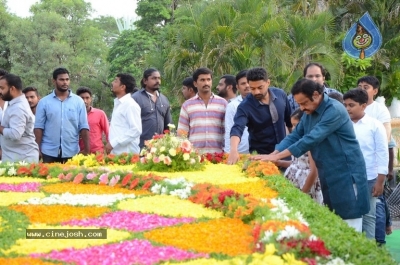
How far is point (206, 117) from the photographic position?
7.54 m

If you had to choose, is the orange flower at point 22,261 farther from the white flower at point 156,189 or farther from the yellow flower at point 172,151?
the yellow flower at point 172,151

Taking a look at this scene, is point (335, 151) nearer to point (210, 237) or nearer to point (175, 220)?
point (175, 220)

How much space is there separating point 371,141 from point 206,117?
2.15 m

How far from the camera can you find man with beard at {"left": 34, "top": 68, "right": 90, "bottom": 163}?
7746mm

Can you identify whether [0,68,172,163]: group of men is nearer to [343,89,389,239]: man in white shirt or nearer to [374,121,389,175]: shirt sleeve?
[343,89,389,239]: man in white shirt

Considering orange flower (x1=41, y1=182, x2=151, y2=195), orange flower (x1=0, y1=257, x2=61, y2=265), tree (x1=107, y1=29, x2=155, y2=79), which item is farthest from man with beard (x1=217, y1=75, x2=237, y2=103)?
tree (x1=107, y1=29, x2=155, y2=79)

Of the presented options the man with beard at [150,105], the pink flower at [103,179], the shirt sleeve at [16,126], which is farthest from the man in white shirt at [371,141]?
the shirt sleeve at [16,126]

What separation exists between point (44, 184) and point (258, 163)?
6.53 feet

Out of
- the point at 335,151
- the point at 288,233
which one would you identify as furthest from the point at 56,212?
the point at 335,151

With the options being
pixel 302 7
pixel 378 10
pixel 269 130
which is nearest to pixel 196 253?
pixel 269 130

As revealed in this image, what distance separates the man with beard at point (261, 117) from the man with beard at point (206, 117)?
0.98m

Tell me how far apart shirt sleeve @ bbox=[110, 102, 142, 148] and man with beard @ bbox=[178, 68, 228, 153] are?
1.75 ft

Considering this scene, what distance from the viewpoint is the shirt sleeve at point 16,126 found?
7.01m

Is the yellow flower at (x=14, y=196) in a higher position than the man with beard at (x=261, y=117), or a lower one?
lower
